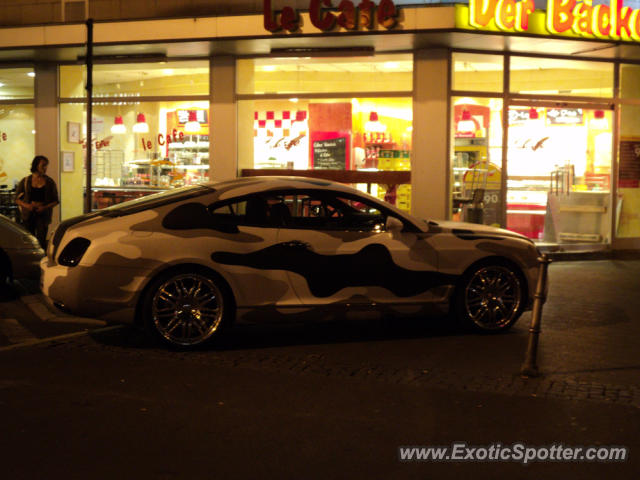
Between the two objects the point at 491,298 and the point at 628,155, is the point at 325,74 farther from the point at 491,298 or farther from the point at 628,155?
the point at 491,298

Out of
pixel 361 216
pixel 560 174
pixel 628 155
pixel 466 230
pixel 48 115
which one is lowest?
pixel 466 230

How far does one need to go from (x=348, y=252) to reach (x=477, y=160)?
756 cm

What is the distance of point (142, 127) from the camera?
1550 centimetres

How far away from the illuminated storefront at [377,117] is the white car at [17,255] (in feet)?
12.6

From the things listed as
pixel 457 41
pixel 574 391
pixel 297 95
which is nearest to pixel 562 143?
pixel 457 41

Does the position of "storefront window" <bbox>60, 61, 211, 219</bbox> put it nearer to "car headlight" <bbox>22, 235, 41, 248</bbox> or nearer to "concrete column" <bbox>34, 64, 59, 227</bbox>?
"concrete column" <bbox>34, 64, 59, 227</bbox>

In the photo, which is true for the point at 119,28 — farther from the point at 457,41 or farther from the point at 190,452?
the point at 190,452

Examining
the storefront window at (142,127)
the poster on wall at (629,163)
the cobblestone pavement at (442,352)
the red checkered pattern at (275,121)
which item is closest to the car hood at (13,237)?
the cobblestone pavement at (442,352)

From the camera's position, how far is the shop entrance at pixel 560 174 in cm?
1502

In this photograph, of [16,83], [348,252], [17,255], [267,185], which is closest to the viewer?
[348,252]

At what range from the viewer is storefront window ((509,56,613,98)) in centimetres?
1482

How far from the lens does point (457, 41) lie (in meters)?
13.6

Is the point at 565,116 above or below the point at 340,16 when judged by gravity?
below

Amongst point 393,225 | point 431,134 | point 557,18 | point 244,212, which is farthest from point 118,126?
point 393,225
